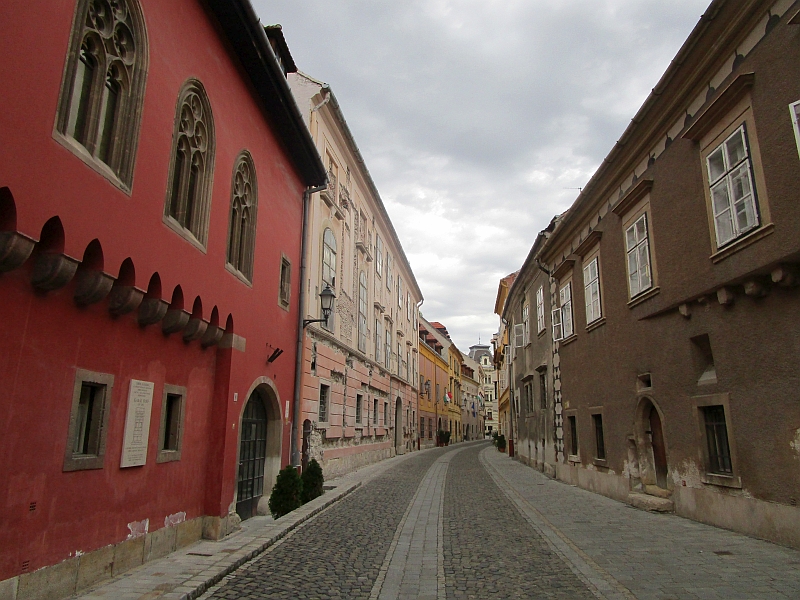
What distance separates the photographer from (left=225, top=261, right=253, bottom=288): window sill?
9398 millimetres

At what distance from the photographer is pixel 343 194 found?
19453 millimetres

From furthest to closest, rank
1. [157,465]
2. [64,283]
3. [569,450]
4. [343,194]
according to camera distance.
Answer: [343,194], [569,450], [157,465], [64,283]

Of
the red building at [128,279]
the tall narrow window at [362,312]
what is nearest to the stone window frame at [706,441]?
the red building at [128,279]

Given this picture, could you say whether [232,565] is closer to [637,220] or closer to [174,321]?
[174,321]

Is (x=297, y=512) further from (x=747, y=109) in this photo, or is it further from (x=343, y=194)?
(x=343, y=194)

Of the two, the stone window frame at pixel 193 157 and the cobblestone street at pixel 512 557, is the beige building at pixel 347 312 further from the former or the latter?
the stone window frame at pixel 193 157

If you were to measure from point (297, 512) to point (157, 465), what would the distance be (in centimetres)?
353

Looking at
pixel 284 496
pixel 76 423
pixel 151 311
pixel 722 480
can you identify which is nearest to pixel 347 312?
pixel 284 496

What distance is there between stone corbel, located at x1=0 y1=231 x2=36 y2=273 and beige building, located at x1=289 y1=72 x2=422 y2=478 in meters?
9.56

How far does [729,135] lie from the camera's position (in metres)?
8.04

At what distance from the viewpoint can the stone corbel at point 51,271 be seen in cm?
487

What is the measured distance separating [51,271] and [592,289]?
472 inches

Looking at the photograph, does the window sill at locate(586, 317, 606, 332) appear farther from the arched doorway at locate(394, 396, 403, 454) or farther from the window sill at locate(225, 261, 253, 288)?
the arched doorway at locate(394, 396, 403, 454)

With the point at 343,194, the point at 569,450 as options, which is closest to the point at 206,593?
the point at 569,450
